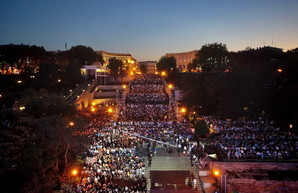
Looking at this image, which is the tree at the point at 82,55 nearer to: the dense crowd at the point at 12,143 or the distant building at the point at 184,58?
the distant building at the point at 184,58

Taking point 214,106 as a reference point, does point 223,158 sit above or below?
below

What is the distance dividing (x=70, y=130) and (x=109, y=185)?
471 cm

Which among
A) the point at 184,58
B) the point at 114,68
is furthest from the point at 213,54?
the point at 184,58

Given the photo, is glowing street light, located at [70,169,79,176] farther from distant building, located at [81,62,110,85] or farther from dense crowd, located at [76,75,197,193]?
distant building, located at [81,62,110,85]

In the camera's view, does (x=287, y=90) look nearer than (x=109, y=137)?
No

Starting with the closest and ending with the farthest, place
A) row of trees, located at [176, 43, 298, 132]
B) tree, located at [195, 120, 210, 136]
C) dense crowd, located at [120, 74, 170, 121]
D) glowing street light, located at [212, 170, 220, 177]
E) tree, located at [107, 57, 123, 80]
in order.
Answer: glowing street light, located at [212, 170, 220, 177], tree, located at [195, 120, 210, 136], row of trees, located at [176, 43, 298, 132], dense crowd, located at [120, 74, 170, 121], tree, located at [107, 57, 123, 80]

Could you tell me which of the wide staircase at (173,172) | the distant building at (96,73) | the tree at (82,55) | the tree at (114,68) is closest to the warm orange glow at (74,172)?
the wide staircase at (173,172)

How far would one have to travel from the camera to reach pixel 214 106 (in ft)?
102

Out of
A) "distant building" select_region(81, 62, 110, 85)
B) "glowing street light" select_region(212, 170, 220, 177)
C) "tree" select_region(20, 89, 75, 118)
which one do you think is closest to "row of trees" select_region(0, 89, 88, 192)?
"tree" select_region(20, 89, 75, 118)

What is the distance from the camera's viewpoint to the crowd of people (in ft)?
61.8

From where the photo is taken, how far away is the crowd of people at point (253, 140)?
741 inches

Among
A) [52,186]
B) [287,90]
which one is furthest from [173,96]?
[52,186]

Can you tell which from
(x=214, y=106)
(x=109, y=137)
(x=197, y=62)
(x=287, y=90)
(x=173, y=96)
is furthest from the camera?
(x=197, y=62)

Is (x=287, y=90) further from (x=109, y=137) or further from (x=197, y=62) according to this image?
(x=197, y=62)
